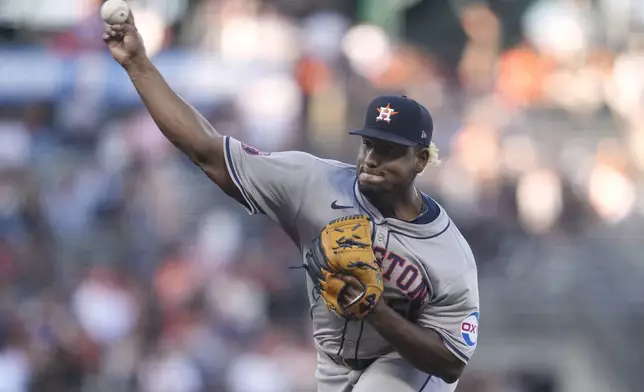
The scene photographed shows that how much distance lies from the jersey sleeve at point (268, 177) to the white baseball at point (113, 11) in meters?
0.53

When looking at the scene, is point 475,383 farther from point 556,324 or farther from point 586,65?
point 586,65

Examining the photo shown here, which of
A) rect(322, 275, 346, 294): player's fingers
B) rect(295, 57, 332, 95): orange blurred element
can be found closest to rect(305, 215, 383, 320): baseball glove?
rect(322, 275, 346, 294): player's fingers

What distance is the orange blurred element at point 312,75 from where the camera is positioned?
9.89 m

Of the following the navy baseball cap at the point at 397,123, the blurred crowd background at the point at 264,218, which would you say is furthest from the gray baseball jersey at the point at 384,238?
the blurred crowd background at the point at 264,218

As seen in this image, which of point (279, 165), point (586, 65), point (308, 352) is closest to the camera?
point (279, 165)

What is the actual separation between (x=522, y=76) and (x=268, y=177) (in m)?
7.09

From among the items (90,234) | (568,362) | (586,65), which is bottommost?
(568,362)

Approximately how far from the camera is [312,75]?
992 centimetres

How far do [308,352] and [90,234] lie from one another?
201 centimetres

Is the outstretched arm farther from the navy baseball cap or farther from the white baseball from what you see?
the navy baseball cap

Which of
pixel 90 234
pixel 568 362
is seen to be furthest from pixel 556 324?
pixel 90 234

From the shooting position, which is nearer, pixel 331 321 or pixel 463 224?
pixel 331 321

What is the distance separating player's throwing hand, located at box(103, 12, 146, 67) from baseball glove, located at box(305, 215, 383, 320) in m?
0.85

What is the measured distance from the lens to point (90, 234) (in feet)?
30.0
